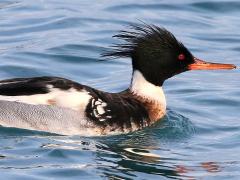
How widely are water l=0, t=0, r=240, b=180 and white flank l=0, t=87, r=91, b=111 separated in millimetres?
348

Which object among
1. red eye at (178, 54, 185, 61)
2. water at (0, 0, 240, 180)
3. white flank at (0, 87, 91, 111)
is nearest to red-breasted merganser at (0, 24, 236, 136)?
white flank at (0, 87, 91, 111)

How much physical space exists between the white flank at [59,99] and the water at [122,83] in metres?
0.35

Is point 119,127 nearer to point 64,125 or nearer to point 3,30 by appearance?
point 64,125

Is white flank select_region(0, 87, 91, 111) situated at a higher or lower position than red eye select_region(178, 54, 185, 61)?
lower

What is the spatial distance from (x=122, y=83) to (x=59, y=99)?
2897mm

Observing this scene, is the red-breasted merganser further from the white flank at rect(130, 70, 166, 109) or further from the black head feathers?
the white flank at rect(130, 70, 166, 109)

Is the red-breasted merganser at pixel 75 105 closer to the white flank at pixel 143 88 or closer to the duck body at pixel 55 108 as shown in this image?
the duck body at pixel 55 108

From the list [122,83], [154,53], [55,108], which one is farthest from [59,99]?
[122,83]

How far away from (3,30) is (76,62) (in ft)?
6.45

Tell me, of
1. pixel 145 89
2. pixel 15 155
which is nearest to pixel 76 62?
pixel 145 89

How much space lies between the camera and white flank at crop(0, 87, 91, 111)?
10.3 meters

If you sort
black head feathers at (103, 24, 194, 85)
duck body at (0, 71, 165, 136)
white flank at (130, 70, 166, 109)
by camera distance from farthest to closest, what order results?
1. white flank at (130, 70, 166, 109)
2. black head feathers at (103, 24, 194, 85)
3. duck body at (0, 71, 165, 136)

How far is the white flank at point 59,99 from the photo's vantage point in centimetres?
A: 1031

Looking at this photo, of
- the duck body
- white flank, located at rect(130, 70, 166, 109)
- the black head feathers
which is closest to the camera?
the duck body
